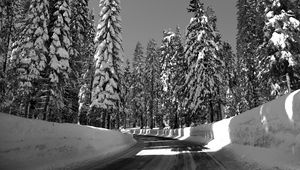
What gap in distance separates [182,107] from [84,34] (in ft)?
62.4

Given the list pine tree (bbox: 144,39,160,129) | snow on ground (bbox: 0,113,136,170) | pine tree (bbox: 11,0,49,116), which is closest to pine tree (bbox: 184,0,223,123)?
pine tree (bbox: 11,0,49,116)

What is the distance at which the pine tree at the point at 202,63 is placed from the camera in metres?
28.5

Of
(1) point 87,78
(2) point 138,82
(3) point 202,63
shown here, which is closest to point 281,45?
(3) point 202,63

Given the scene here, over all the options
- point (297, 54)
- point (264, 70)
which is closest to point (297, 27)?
point (297, 54)

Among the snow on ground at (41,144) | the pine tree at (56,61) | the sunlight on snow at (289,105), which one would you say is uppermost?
the pine tree at (56,61)

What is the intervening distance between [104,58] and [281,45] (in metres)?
17.3

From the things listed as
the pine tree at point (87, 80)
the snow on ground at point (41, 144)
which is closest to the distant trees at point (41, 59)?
the pine tree at point (87, 80)

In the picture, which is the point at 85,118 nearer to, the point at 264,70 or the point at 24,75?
the point at 24,75

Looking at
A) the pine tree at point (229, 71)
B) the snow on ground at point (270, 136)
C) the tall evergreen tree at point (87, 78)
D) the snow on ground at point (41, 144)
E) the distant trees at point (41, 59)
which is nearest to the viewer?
the snow on ground at point (41, 144)

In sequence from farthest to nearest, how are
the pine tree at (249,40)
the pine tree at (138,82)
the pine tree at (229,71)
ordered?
the pine tree at (138,82), the pine tree at (229,71), the pine tree at (249,40)

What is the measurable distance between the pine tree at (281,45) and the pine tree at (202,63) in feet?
21.5

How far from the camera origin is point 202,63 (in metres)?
28.6

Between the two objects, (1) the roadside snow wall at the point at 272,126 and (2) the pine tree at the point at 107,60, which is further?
(2) the pine tree at the point at 107,60

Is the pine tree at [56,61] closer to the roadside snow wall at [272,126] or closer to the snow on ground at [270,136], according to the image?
the roadside snow wall at [272,126]
